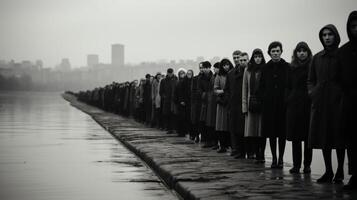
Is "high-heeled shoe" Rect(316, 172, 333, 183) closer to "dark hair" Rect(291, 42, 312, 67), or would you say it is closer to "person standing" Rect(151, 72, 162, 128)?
"dark hair" Rect(291, 42, 312, 67)

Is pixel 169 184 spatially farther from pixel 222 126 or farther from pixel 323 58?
pixel 222 126

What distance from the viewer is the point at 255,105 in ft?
36.2

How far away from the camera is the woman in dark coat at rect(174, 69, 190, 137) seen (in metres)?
18.1

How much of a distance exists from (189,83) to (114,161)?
221 inches

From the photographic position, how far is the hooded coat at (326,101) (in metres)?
8.39

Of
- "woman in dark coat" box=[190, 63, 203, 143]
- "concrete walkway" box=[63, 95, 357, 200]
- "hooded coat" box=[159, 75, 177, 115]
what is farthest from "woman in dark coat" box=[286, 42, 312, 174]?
"hooded coat" box=[159, 75, 177, 115]

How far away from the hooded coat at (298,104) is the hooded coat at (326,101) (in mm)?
911

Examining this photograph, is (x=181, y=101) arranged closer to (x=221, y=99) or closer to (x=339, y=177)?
(x=221, y=99)

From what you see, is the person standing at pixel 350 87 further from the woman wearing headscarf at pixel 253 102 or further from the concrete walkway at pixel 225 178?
the woman wearing headscarf at pixel 253 102

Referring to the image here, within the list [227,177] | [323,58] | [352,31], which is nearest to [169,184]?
[227,177]

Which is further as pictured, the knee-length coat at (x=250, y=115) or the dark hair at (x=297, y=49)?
the knee-length coat at (x=250, y=115)

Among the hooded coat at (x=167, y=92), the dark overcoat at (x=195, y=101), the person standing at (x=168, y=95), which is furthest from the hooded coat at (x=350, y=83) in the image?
the hooded coat at (x=167, y=92)

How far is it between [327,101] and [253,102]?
263 cm

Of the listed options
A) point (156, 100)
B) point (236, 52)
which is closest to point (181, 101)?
point (156, 100)
